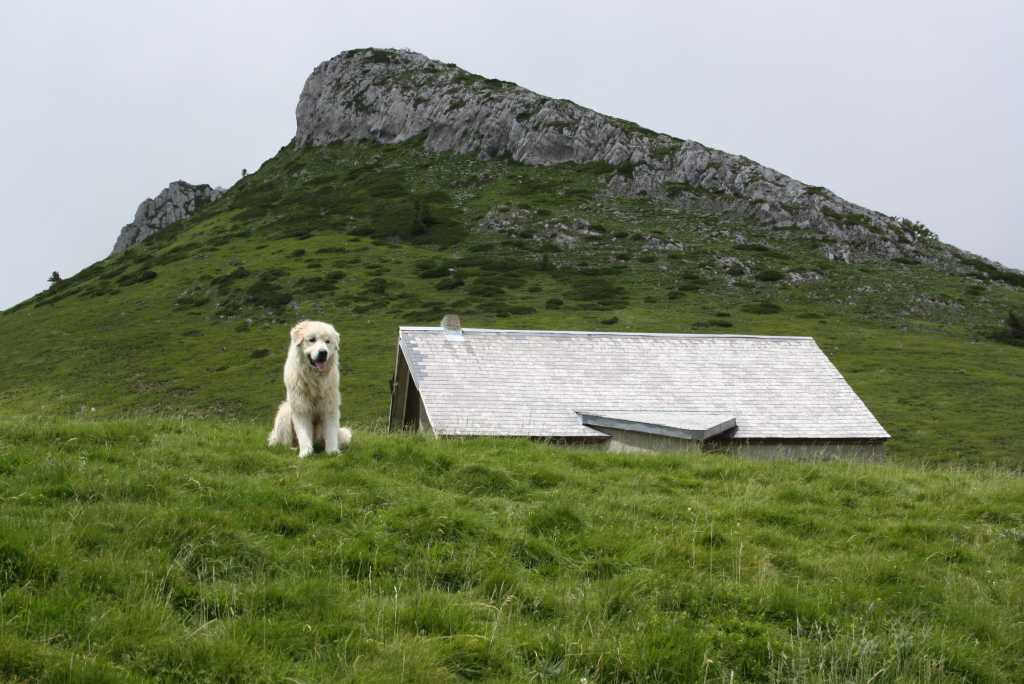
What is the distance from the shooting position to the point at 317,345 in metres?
13.0

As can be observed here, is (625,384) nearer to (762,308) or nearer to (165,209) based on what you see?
(762,308)

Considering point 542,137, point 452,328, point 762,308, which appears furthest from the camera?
point 542,137

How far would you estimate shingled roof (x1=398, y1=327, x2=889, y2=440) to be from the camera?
86.9 feet

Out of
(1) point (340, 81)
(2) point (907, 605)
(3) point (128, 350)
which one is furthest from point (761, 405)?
(1) point (340, 81)

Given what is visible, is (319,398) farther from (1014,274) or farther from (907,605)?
(1014,274)

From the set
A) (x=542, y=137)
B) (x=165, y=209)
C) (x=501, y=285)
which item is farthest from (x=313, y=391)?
(x=165, y=209)

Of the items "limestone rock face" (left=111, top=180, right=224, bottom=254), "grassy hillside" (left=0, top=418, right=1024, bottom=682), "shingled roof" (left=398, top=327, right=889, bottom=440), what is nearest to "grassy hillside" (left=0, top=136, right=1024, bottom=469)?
"shingled roof" (left=398, top=327, right=889, bottom=440)

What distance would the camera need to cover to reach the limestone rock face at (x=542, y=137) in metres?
112

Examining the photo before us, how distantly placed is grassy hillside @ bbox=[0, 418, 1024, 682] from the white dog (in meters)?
1.04

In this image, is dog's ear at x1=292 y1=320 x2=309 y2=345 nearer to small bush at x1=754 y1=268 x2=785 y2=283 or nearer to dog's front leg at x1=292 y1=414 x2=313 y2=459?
dog's front leg at x1=292 y1=414 x2=313 y2=459

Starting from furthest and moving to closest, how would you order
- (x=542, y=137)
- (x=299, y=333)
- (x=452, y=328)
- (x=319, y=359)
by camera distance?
(x=542, y=137), (x=452, y=328), (x=299, y=333), (x=319, y=359)

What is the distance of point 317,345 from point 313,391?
0.77m

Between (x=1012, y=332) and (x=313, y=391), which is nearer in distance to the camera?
(x=313, y=391)

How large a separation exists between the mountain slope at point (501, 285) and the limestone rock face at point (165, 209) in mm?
17606
